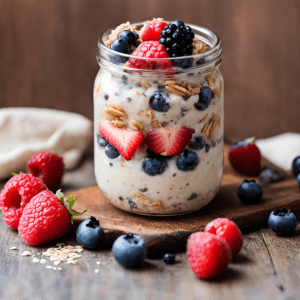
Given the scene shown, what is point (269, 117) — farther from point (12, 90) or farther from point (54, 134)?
point (12, 90)

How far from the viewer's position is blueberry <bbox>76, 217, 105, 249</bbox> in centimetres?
138

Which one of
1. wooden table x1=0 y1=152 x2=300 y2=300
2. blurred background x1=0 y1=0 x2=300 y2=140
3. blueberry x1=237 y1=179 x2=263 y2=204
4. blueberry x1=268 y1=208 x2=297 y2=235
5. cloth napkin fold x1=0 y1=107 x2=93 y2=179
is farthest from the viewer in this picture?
blurred background x1=0 y1=0 x2=300 y2=140

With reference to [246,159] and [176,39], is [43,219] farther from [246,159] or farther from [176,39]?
[246,159]

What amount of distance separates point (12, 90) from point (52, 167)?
2.88ft

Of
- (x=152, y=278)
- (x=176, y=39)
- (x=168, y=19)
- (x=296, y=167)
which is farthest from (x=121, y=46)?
(x=168, y=19)

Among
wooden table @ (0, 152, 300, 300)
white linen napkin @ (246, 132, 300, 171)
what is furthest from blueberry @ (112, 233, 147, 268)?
white linen napkin @ (246, 132, 300, 171)

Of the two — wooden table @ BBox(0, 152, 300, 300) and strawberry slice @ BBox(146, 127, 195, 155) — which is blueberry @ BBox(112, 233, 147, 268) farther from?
strawberry slice @ BBox(146, 127, 195, 155)

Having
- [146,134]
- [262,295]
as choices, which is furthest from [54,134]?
[262,295]

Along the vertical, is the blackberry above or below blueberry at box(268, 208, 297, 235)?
above

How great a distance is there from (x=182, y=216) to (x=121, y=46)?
0.54m

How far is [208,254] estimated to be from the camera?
1.23 meters

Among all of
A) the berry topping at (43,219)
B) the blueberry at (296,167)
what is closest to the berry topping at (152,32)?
the berry topping at (43,219)

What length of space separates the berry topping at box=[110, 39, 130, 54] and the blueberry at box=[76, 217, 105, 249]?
47 cm

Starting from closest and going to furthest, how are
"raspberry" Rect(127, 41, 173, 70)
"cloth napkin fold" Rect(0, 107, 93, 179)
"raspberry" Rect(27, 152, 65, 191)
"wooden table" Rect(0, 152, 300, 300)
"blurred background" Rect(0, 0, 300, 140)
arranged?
"wooden table" Rect(0, 152, 300, 300) → "raspberry" Rect(127, 41, 173, 70) → "raspberry" Rect(27, 152, 65, 191) → "cloth napkin fold" Rect(0, 107, 93, 179) → "blurred background" Rect(0, 0, 300, 140)
